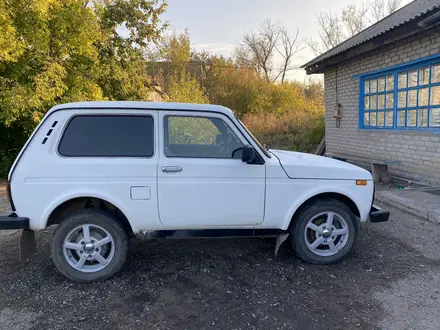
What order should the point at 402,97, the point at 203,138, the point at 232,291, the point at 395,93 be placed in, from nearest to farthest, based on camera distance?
the point at 232,291 → the point at 203,138 → the point at 402,97 → the point at 395,93

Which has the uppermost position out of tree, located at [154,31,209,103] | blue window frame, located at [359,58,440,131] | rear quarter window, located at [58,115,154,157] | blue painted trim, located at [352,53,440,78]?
tree, located at [154,31,209,103]

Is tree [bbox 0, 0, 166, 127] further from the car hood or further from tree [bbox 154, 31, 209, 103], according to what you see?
tree [bbox 154, 31, 209, 103]

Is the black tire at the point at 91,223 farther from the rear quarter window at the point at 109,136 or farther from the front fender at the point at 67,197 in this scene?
the rear quarter window at the point at 109,136

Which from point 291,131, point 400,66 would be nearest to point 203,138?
point 400,66

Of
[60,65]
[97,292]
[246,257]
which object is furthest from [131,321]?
[60,65]

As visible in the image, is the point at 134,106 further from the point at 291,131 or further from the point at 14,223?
the point at 291,131

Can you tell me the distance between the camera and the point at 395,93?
822 centimetres

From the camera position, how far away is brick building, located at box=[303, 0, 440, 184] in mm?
7012

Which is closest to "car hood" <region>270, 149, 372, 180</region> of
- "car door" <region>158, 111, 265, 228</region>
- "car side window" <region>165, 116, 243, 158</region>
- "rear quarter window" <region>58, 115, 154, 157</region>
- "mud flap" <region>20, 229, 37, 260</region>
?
"car door" <region>158, 111, 265, 228</region>

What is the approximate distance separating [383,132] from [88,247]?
25.6 feet

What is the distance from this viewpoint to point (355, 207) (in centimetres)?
387

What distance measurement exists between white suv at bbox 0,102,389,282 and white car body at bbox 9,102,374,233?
10mm

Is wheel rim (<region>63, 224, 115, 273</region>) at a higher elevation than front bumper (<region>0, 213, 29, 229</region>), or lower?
lower

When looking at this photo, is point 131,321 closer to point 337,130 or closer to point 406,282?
point 406,282
